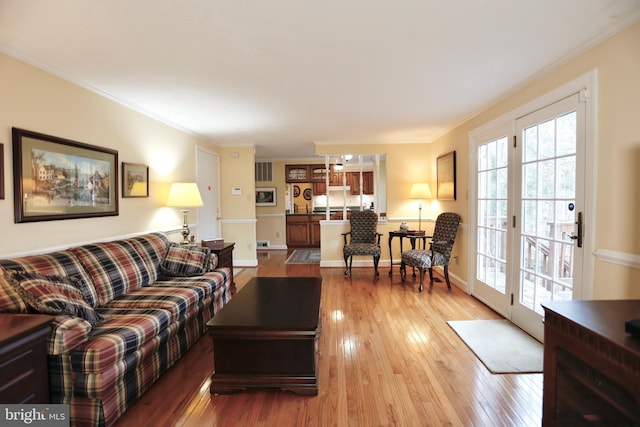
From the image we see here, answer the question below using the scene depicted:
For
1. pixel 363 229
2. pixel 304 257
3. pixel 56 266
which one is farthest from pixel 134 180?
pixel 304 257

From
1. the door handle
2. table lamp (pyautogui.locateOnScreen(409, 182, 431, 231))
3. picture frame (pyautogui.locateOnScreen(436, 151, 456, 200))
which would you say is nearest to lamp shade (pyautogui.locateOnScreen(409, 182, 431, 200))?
table lamp (pyautogui.locateOnScreen(409, 182, 431, 231))

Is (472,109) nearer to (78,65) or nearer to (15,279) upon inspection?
(78,65)

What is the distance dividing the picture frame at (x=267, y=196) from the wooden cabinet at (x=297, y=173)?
514mm

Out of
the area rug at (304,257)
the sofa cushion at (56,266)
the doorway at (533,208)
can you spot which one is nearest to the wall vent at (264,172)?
the area rug at (304,257)

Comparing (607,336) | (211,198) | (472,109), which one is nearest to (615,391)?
(607,336)

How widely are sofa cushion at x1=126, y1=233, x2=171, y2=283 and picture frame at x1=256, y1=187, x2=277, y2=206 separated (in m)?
4.50

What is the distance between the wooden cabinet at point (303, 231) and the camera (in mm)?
7812

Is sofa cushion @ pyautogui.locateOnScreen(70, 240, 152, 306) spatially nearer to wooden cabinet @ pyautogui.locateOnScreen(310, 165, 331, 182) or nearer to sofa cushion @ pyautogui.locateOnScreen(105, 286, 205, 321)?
sofa cushion @ pyautogui.locateOnScreen(105, 286, 205, 321)

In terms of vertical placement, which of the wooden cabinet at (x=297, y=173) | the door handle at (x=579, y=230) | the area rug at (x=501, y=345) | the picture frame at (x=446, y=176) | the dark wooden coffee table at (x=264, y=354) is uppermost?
the wooden cabinet at (x=297, y=173)

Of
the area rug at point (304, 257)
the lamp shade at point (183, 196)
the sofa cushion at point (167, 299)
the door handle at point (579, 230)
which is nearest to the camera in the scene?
the door handle at point (579, 230)

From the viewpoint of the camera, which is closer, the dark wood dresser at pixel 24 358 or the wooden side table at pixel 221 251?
the dark wood dresser at pixel 24 358

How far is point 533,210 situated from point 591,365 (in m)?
1.81

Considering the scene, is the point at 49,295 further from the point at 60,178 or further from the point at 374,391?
the point at 374,391

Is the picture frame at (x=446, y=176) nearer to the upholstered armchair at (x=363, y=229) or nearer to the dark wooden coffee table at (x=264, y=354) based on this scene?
the upholstered armchair at (x=363, y=229)
